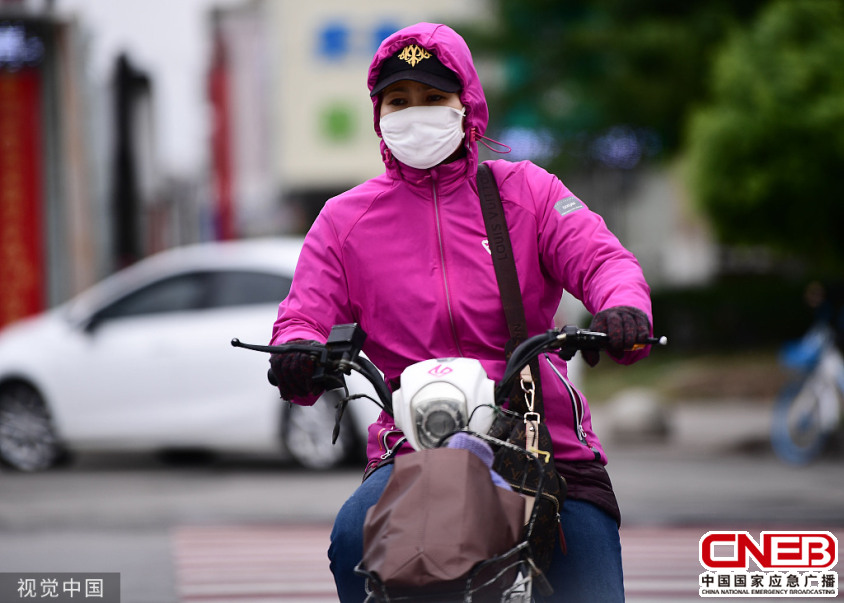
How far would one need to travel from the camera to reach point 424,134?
10.1 ft

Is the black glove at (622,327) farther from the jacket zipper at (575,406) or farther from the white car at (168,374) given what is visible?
the white car at (168,374)

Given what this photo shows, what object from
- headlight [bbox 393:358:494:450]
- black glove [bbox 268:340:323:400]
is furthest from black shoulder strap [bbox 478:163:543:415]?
black glove [bbox 268:340:323:400]

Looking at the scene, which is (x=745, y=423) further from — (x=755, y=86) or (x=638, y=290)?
(x=638, y=290)

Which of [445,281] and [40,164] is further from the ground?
[40,164]

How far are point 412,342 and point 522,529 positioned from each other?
0.62 meters

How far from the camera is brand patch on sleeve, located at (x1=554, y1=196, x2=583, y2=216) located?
10.0 feet

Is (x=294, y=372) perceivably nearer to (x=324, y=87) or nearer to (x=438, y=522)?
(x=438, y=522)

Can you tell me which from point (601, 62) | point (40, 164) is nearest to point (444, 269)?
point (40, 164)

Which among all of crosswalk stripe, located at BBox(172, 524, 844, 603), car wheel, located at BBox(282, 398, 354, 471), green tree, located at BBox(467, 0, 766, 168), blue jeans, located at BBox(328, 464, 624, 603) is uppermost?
green tree, located at BBox(467, 0, 766, 168)

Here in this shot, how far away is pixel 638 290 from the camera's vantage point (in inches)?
112

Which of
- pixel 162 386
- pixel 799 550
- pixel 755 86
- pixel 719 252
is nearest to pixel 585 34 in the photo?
pixel 755 86

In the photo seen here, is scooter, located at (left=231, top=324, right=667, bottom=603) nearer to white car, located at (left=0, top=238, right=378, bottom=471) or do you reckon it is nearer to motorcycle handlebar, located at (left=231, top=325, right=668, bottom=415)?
motorcycle handlebar, located at (left=231, top=325, right=668, bottom=415)
